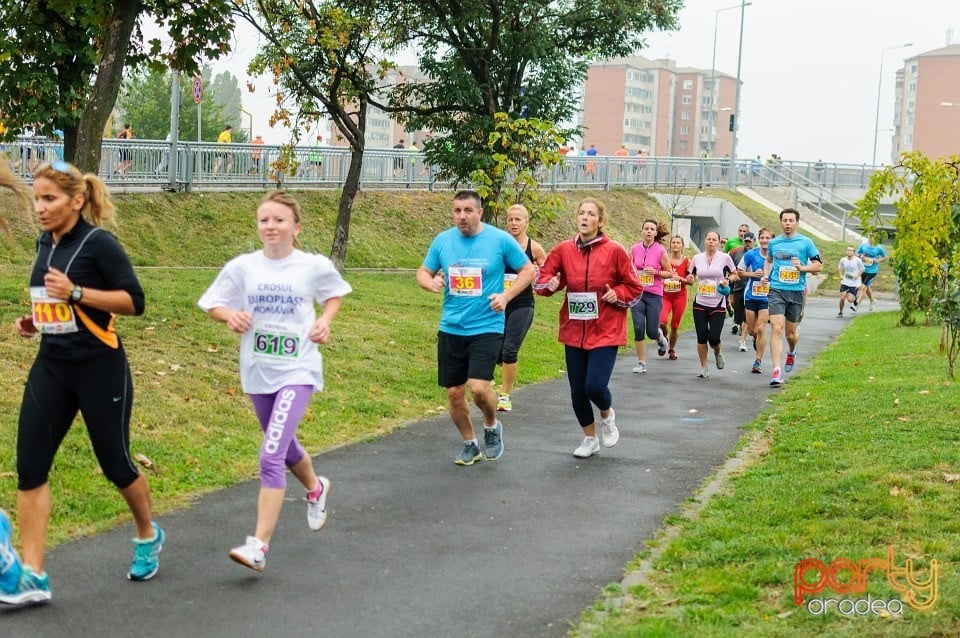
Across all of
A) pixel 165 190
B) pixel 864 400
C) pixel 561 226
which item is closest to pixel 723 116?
pixel 561 226

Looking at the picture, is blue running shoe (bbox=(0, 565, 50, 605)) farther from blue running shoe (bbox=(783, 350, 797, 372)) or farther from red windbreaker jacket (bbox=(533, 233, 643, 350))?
blue running shoe (bbox=(783, 350, 797, 372))

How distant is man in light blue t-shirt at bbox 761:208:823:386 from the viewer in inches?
557

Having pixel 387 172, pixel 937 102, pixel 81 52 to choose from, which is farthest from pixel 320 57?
Result: pixel 937 102

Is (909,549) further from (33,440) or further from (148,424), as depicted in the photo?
(148,424)

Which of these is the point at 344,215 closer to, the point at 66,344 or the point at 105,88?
the point at 105,88

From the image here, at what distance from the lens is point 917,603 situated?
5082mm

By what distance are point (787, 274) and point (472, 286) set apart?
6.95 m

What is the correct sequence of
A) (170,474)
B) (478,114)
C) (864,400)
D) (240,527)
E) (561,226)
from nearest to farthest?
(240,527) → (170,474) → (864,400) → (478,114) → (561,226)

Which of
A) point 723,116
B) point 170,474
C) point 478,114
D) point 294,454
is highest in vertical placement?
point 723,116

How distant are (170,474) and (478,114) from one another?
55.9ft

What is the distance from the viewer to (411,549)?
6.37 metres

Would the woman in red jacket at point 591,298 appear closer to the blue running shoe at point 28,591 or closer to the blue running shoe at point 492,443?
the blue running shoe at point 492,443

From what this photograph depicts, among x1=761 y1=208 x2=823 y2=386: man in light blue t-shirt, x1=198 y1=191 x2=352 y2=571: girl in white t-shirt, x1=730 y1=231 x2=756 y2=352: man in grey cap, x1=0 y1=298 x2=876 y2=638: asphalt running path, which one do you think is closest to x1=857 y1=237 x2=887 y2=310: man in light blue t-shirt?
x1=730 y1=231 x2=756 y2=352: man in grey cap

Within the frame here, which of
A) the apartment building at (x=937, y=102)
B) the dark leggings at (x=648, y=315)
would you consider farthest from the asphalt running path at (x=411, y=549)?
the apartment building at (x=937, y=102)
